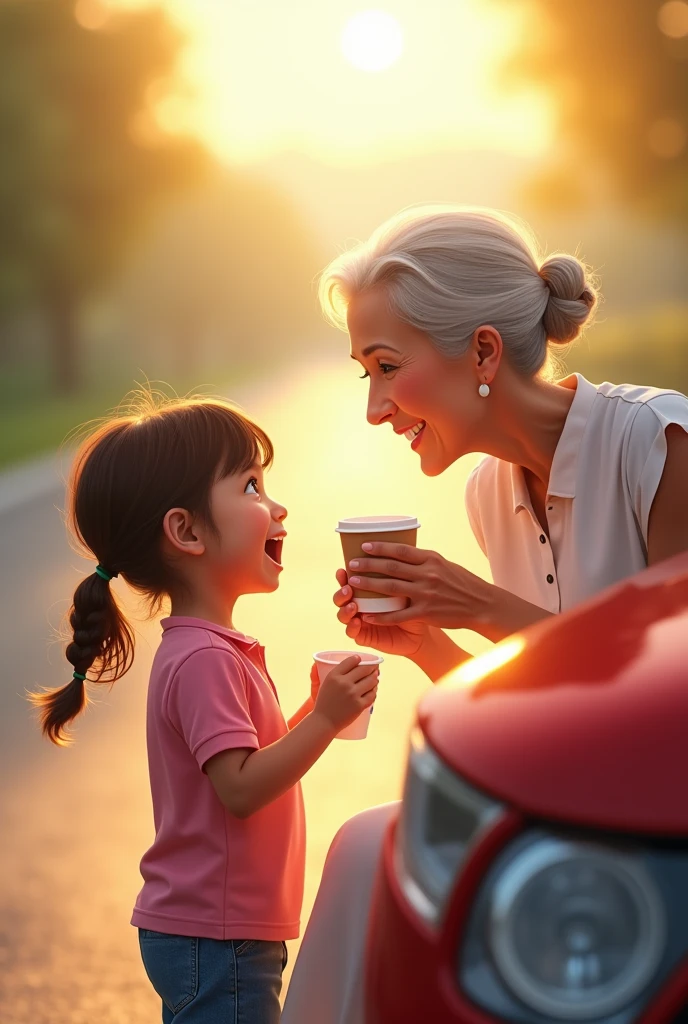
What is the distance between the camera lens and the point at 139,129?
43438mm

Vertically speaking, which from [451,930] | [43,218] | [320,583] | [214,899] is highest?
[43,218]

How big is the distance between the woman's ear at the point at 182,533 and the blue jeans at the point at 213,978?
699 mm

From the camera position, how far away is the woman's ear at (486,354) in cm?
331

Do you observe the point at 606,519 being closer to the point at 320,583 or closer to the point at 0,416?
the point at 320,583

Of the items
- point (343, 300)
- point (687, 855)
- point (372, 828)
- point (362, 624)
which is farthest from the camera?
point (343, 300)

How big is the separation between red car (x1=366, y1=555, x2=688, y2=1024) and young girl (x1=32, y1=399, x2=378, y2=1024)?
0.89 meters

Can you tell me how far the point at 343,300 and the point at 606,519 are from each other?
0.88 metres

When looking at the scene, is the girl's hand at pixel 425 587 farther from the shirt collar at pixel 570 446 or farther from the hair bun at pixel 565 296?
the hair bun at pixel 565 296

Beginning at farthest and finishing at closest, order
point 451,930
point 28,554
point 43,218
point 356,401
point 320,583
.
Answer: point 43,218 → point 356,401 → point 28,554 → point 320,583 → point 451,930

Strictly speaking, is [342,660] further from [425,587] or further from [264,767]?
[425,587]

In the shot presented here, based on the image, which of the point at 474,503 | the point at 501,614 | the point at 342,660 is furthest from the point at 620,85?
the point at 342,660

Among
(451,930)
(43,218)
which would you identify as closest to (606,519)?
(451,930)

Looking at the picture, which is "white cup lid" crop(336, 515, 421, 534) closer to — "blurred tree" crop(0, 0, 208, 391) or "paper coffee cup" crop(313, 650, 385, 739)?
"paper coffee cup" crop(313, 650, 385, 739)

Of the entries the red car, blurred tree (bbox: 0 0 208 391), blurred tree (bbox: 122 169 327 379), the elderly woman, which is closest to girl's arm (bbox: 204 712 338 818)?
the elderly woman
